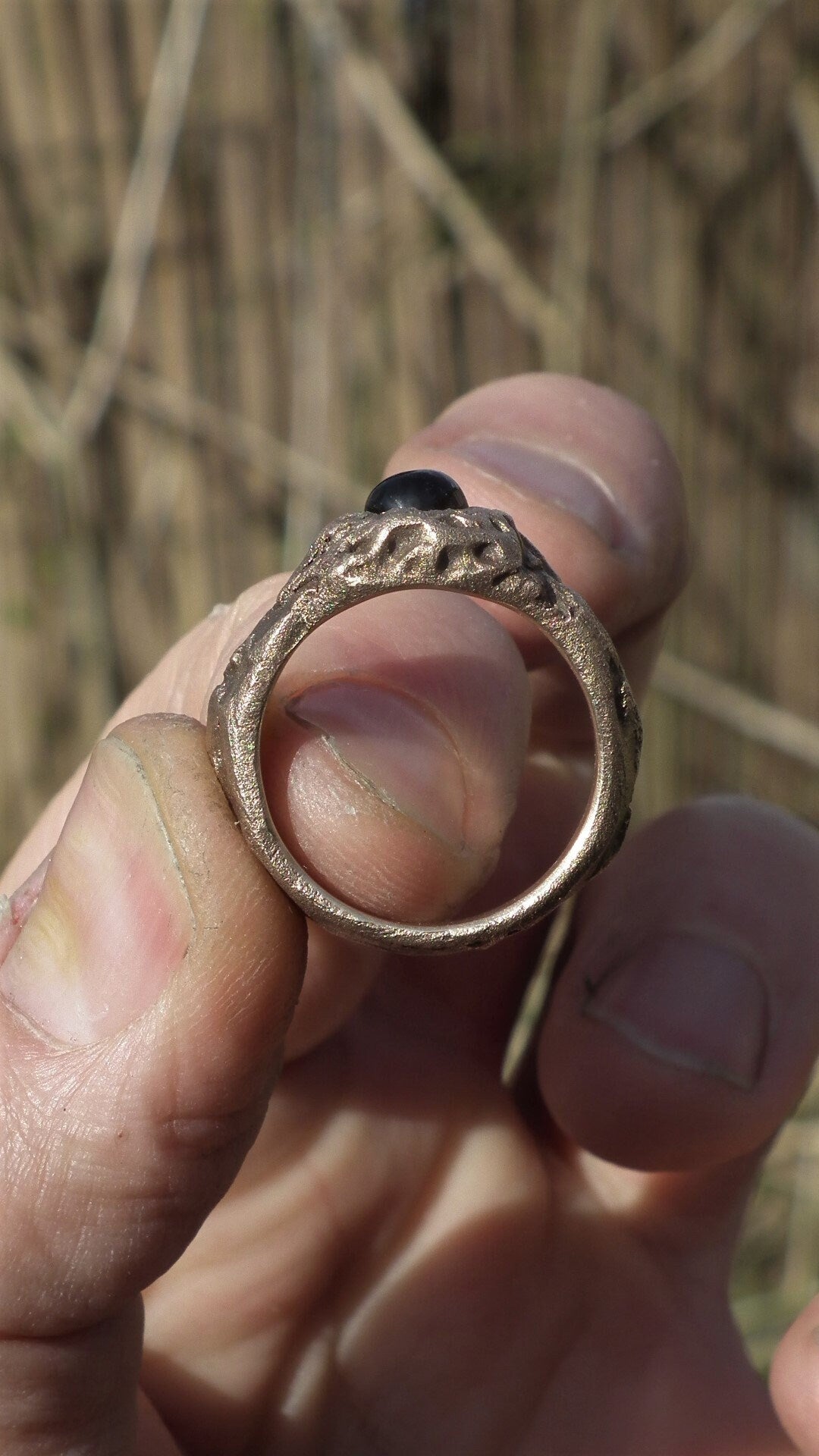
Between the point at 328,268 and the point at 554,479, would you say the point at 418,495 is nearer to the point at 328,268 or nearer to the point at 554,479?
the point at 554,479

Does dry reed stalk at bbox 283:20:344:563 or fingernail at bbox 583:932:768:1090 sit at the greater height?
dry reed stalk at bbox 283:20:344:563

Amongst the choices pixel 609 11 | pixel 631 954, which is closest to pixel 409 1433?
pixel 631 954

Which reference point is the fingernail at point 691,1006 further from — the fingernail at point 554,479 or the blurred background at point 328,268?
the blurred background at point 328,268

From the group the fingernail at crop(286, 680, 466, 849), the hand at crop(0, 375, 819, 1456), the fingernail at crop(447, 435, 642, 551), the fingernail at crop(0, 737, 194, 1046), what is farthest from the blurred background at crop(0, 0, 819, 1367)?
the fingernail at crop(0, 737, 194, 1046)

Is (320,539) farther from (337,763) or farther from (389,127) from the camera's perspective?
(389,127)

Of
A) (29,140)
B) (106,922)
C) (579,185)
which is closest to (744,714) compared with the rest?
(579,185)

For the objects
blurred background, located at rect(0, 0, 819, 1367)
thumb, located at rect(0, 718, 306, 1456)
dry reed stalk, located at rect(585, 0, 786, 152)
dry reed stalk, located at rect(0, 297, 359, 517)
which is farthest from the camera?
dry reed stalk, located at rect(585, 0, 786, 152)

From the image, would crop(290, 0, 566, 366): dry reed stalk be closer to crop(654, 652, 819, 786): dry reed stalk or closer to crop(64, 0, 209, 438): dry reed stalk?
crop(64, 0, 209, 438): dry reed stalk
